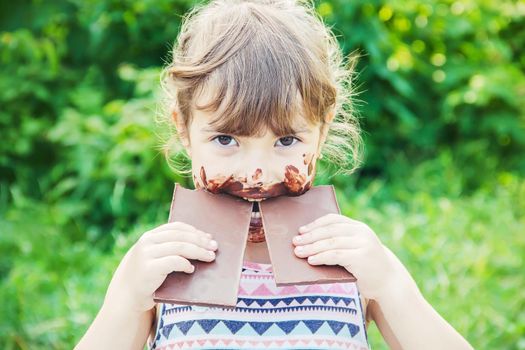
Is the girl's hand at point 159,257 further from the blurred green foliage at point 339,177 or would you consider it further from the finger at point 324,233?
the blurred green foliage at point 339,177

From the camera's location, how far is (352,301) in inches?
77.1

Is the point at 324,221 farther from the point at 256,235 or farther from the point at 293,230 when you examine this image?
the point at 256,235

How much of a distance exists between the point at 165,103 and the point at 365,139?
2.73 metres

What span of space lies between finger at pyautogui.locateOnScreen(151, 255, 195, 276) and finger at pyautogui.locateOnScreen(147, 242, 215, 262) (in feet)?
0.04

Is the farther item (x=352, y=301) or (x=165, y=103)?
(x=165, y=103)

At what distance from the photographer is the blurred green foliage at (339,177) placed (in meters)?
3.61

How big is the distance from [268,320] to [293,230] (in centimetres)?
25

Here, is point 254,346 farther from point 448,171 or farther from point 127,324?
point 448,171

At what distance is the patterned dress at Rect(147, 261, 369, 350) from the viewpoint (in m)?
1.88

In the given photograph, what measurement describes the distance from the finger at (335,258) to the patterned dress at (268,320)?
0.22 meters

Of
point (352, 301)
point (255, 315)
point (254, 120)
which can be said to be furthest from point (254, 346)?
point (254, 120)

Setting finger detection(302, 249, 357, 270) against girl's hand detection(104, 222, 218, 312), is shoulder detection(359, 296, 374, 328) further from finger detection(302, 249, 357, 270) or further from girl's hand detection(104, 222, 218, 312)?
girl's hand detection(104, 222, 218, 312)

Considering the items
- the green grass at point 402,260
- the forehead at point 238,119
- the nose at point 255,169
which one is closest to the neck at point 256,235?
the nose at point 255,169

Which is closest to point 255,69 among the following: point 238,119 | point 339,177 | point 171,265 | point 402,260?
point 238,119
